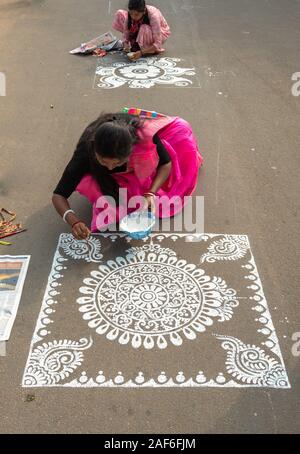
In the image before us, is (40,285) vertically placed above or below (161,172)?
below

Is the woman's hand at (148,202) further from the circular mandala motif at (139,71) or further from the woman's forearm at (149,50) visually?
the woman's forearm at (149,50)

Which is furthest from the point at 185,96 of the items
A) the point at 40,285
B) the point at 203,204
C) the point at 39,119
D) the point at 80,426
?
the point at 80,426

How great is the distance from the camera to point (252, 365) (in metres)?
1.85

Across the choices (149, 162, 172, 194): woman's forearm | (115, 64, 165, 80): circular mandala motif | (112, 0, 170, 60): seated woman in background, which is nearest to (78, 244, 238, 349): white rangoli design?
(149, 162, 172, 194): woman's forearm

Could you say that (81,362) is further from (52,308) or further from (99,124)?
(99,124)

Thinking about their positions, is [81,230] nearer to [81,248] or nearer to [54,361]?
[81,248]

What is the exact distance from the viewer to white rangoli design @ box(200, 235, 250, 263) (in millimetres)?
Result: 2359

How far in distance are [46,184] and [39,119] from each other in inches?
38.4

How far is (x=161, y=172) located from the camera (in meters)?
2.49

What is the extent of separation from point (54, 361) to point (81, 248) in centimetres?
72

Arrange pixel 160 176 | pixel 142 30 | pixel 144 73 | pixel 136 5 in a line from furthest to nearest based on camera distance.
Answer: pixel 142 30
pixel 144 73
pixel 136 5
pixel 160 176

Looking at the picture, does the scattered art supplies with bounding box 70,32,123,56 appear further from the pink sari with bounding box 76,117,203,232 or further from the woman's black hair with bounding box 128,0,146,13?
the pink sari with bounding box 76,117,203,232

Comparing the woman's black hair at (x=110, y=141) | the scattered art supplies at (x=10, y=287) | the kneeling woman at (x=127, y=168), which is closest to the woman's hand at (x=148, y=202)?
the kneeling woman at (x=127, y=168)

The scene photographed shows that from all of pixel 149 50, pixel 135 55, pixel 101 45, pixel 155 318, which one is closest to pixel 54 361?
pixel 155 318
